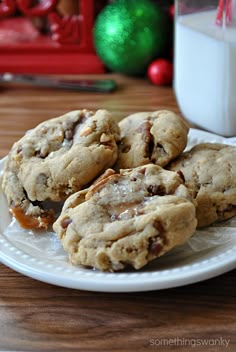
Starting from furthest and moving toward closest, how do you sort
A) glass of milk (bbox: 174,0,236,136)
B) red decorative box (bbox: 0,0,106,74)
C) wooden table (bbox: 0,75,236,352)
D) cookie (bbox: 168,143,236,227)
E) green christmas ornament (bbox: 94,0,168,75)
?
red decorative box (bbox: 0,0,106,74), green christmas ornament (bbox: 94,0,168,75), glass of milk (bbox: 174,0,236,136), cookie (bbox: 168,143,236,227), wooden table (bbox: 0,75,236,352)

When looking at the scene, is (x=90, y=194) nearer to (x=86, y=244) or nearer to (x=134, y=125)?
(x=86, y=244)

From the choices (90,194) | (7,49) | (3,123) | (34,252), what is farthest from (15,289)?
(7,49)

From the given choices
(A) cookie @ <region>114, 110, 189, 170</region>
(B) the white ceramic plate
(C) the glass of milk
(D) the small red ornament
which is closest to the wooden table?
(B) the white ceramic plate

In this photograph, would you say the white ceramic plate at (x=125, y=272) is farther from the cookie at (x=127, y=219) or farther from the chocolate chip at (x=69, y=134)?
the chocolate chip at (x=69, y=134)

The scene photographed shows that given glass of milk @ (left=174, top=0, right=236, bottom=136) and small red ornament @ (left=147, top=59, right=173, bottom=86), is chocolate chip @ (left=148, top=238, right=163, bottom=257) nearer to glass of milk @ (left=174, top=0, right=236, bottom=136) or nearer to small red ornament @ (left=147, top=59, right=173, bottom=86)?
glass of milk @ (left=174, top=0, right=236, bottom=136)

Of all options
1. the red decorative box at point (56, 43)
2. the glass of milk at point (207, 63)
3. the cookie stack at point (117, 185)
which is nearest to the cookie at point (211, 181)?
the cookie stack at point (117, 185)
